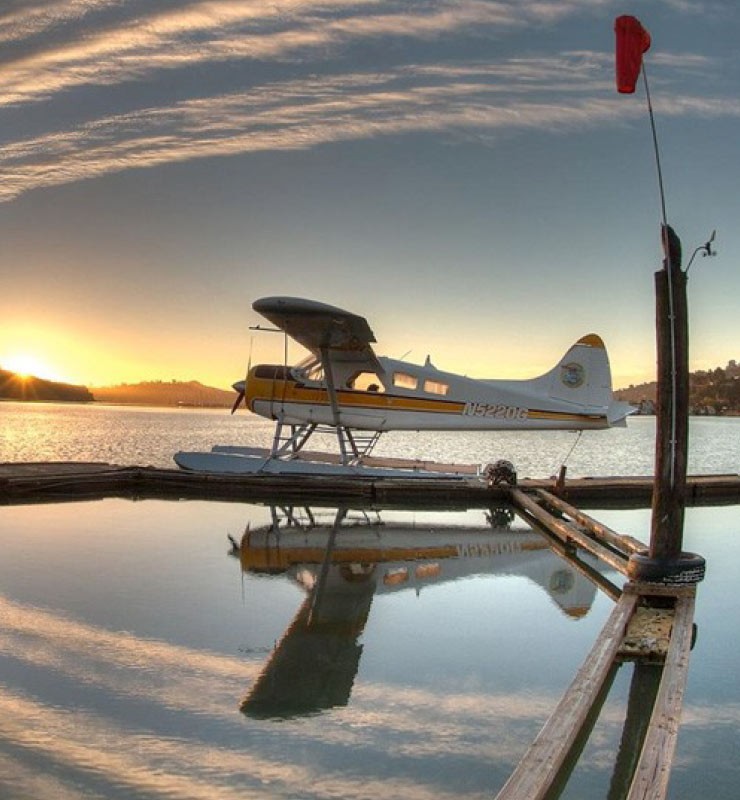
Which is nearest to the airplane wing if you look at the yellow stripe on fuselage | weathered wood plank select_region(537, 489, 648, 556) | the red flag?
the yellow stripe on fuselage

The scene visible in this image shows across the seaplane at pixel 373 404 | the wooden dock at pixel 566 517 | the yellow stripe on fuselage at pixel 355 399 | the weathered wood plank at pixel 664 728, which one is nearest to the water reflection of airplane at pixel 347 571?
the wooden dock at pixel 566 517

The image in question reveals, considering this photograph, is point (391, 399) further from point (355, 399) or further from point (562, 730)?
point (562, 730)

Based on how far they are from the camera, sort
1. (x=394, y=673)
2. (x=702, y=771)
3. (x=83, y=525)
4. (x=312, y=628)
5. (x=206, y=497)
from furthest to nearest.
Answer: (x=206, y=497)
(x=83, y=525)
(x=312, y=628)
(x=394, y=673)
(x=702, y=771)

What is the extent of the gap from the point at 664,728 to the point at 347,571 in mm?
4382

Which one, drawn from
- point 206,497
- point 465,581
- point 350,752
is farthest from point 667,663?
point 206,497

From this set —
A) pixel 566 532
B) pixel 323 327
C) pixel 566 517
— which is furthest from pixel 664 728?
pixel 323 327

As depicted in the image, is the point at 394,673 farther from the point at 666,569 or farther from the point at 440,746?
the point at 666,569

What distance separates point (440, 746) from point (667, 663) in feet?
4.22

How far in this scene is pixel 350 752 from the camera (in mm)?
3373

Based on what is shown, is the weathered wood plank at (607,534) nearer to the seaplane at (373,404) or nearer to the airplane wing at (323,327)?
the seaplane at (373,404)

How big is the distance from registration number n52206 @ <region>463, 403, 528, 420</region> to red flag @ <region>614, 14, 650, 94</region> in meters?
8.64

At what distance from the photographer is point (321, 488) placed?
490 inches

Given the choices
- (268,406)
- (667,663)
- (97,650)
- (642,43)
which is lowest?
(97,650)

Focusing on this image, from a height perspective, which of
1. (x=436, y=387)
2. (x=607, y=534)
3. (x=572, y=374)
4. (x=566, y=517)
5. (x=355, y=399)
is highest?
(x=572, y=374)
